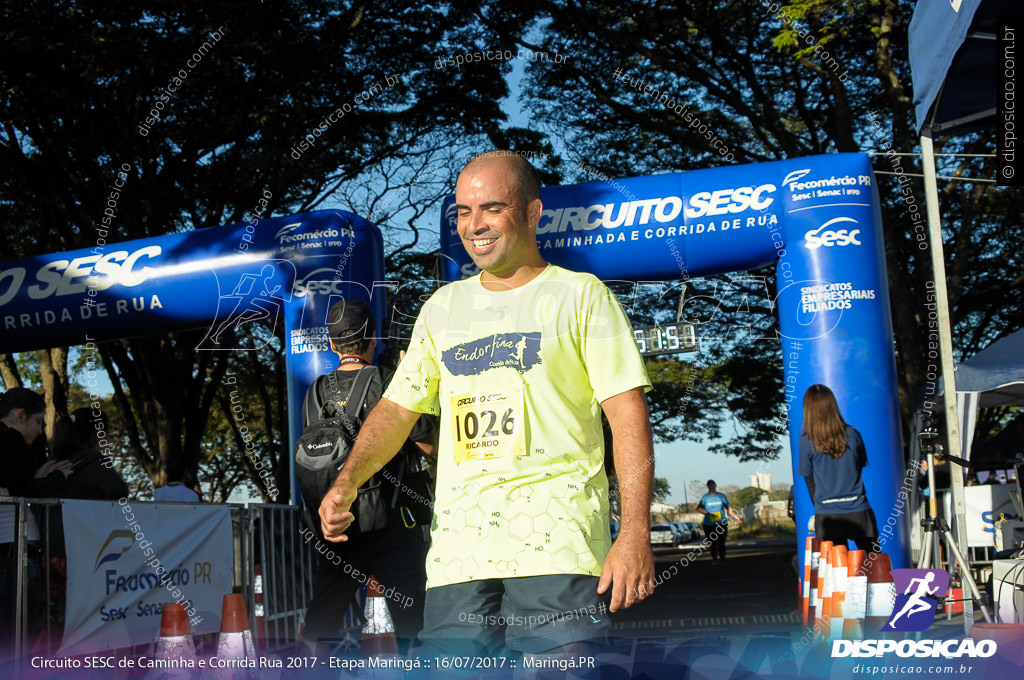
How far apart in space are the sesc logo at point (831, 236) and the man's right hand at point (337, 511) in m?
5.90

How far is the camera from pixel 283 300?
28.8 ft

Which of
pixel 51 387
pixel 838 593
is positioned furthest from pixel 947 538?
pixel 51 387

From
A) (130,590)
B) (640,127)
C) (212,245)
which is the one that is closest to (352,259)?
(212,245)

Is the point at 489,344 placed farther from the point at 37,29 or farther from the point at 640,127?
the point at 640,127

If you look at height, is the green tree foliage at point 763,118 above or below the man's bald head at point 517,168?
above

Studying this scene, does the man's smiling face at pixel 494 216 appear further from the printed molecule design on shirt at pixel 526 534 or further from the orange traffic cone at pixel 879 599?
the orange traffic cone at pixel 879 599

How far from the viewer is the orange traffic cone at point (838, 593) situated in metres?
4.90

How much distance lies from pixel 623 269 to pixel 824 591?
3.70 m

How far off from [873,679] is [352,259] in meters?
6.15

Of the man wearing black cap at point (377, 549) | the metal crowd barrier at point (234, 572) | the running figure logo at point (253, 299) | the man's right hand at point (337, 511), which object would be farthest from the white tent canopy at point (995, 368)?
the man's right hand at point (337, 511)

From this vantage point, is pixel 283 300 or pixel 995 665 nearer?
pixel 995 665

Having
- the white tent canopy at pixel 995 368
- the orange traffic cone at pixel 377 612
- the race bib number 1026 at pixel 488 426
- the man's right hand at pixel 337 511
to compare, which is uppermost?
the white tent canopy at pixel 995 368

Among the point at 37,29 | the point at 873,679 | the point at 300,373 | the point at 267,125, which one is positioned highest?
the point at 37,29

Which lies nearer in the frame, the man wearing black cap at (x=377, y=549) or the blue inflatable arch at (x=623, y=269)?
the man wearing black cap at (x=377, y=549)
